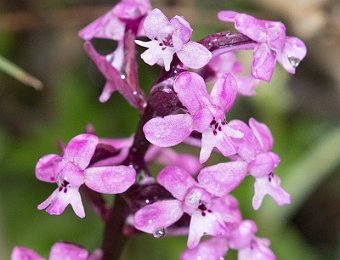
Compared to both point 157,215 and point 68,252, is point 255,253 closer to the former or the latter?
point 157,215

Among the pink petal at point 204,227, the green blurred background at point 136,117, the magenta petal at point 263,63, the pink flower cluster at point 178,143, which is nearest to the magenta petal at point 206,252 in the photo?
the pink flower cluster at point 178,143

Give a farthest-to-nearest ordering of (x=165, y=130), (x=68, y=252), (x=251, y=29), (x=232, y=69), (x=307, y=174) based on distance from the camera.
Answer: (x=307, y=174) < (x=232, y=69) < (x=68, y=252) < (x=251, y=29) < (x=165, y=130)

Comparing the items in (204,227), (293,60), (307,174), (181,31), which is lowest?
(307,174)

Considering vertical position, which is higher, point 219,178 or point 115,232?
point 219,178

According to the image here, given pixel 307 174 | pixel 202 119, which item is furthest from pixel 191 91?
pixel 307 174

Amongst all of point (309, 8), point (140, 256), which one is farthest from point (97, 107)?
point (309, 8)

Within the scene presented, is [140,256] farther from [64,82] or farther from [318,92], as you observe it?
[318,92]

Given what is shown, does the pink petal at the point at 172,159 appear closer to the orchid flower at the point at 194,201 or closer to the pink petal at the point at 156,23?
the orchid flower at the point at 194,201
